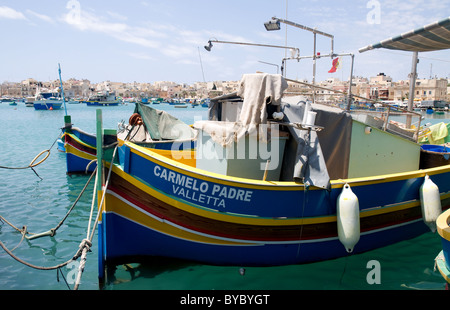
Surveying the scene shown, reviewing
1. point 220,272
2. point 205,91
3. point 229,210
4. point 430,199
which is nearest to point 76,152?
point 220,272

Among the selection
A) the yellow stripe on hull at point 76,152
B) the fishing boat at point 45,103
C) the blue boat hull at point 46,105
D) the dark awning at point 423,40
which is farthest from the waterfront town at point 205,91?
the dark awning at point 423,40

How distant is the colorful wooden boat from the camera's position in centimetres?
477

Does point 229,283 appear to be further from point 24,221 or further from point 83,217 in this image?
point 24,221

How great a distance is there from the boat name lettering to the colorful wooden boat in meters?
0.02

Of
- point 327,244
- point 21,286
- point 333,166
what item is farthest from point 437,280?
point 21,286

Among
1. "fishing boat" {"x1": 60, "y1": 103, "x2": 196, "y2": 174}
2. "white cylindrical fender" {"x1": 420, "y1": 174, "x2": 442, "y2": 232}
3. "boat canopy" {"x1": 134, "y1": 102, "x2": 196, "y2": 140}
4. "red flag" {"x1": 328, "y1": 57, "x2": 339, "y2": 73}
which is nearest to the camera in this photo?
"white cylindrical fender" {"x1": 420, "y1": 174, "x2": 442, "y2": 232}

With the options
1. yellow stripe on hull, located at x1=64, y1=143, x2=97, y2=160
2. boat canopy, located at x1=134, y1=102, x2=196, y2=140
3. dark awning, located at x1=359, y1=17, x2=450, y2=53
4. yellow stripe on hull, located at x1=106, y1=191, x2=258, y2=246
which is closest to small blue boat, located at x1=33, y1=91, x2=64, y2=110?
yellow stripe on hull, located at x1=64, y1=143, x2=97, y2=160

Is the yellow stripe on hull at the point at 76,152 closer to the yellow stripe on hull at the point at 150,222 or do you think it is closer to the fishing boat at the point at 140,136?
the fishing boat at the point at 140,136

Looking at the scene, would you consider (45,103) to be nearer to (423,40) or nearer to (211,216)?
(423,40)

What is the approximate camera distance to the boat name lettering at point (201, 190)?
4691 mm

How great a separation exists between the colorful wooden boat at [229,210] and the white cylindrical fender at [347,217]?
0.8 inches

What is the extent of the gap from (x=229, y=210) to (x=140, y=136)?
629 cm

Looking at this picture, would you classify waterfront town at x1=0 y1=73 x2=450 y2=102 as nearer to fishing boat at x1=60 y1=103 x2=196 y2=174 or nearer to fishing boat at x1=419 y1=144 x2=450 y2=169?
fishing boat at x1=60 y1=103 x2=196 y2=174

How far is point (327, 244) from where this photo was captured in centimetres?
537
